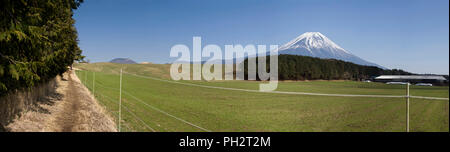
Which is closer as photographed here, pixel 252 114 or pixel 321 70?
pixel 252 114

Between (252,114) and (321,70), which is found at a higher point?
(321,70)

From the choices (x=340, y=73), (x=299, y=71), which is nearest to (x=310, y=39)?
(x=299, y=71)

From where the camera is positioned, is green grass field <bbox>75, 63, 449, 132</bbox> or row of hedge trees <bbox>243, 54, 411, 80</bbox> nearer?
green grass field <bbox>75, 63, 449, 132</bbox>

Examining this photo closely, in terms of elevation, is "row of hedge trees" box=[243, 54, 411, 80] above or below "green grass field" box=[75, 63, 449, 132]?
above

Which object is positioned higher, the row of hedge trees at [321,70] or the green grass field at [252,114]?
the row of hedge trees at [321,70]

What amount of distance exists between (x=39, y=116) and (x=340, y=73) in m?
41.3

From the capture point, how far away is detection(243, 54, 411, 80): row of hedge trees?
29867mm

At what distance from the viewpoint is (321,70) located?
150 feet

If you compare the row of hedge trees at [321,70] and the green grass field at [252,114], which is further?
the row of hedge trees at [321,70]

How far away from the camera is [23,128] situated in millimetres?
5887

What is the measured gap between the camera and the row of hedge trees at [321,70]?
29867mm
